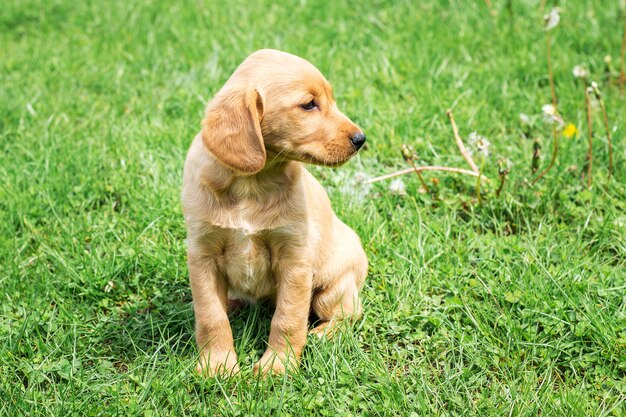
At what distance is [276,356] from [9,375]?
117 centimetres

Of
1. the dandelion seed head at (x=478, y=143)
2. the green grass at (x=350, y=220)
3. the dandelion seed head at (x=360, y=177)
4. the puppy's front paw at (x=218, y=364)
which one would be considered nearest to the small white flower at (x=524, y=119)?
the green grass at (x=350, y=220)

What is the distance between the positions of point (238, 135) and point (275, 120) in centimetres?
20

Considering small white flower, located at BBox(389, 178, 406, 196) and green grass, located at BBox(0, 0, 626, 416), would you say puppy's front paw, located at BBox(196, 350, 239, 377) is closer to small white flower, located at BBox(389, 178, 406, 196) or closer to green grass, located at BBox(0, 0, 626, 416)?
green grass, located at BBox(0, 0, 626, 416)

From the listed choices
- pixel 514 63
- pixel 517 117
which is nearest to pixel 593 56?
pixel 514 63

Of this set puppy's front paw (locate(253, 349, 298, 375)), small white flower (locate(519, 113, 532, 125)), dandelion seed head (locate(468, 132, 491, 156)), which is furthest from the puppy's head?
small white flower (locate(519, 113, 532, 125))

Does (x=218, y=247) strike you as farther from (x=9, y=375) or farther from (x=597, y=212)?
(x=597, y=212)

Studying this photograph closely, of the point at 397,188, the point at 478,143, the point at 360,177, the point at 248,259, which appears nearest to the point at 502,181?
the point at 478,143

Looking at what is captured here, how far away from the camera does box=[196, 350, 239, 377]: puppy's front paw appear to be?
10.6ft

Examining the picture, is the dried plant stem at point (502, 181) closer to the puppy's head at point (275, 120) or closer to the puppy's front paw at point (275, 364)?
the puppy's head at point (275, 120)

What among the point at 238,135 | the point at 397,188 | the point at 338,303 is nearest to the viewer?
the point at 238,135

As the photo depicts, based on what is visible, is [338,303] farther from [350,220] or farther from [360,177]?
[360,177]

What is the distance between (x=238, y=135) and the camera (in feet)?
9.59

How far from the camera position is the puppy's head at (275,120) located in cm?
293

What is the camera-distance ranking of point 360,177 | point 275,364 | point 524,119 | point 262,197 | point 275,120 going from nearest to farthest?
point 275,120 < point 262,197 < point 275,364 < point 360,177 < point 524,119
